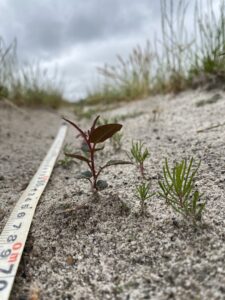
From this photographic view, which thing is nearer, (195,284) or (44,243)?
(195,284)

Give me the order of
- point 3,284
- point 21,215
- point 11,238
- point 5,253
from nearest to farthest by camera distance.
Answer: point 3,284 → point 5,253 → point 11,238 → point 21,215

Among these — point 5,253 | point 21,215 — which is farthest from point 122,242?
point 21,215

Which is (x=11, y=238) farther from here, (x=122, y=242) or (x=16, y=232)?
(x=122, y=242)

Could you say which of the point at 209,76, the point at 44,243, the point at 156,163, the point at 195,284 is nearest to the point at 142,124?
the point at 209,76

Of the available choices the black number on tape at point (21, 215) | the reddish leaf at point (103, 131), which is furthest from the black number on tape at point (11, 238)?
the reddish leaf at point (103, 131)

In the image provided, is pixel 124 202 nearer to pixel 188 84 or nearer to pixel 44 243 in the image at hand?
pixel 44 243

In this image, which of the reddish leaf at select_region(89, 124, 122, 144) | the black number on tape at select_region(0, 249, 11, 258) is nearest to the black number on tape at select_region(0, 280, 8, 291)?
the black number on tape at select_region(0, 249, 11, 258)

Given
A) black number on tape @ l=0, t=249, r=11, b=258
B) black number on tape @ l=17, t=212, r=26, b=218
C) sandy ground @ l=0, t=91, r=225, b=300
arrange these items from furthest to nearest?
1. black number on tape @ l=17, t=212, r=26, b=218
2. black number on tape @ l=0, t=249, r=11, b=258
3. sandy ground @ l=0, t=91, r=225, b=300

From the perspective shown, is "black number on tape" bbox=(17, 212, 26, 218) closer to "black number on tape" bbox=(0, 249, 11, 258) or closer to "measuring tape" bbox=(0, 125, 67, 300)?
"measuring tape" bbox=(0, 125, 67, 300)
